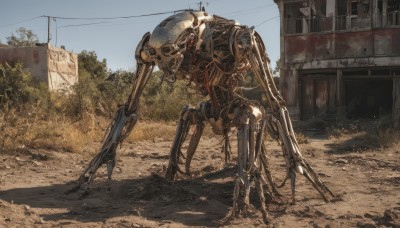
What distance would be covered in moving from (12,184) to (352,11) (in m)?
13.3

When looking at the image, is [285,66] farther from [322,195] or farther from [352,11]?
[322,195]

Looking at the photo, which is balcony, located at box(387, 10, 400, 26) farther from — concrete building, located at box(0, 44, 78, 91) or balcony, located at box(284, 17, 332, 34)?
concrete building, located at box(0, 44, 78, 91)

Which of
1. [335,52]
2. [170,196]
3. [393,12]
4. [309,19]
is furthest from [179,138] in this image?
[309,19]

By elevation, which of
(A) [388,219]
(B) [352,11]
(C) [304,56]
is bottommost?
(A) [388,219]

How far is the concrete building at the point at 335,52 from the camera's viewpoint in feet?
46.2

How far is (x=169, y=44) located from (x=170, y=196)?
1774 millimetres

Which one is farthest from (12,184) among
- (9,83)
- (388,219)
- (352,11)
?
(352,11)

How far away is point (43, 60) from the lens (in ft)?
49.5

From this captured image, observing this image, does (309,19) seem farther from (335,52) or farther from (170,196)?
(170,196)

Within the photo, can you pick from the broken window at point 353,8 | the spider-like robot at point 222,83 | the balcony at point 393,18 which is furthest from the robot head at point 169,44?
the broken window at point 353,8

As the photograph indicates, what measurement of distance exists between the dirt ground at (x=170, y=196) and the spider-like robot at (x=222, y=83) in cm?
24

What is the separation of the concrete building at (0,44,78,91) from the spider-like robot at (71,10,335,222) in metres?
11.3

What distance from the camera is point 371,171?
6.84 m

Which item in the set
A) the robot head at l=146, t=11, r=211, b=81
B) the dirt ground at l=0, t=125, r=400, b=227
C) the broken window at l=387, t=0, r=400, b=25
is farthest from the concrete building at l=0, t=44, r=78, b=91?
the robot head at l=146, t=11, r=211, b=81
